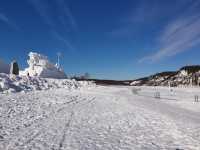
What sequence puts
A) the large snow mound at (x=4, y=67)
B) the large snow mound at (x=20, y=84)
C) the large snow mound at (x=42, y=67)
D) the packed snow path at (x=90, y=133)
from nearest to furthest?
the packed snow path at (x=90, y=133)
the large snow mound at (x=20, y=84)
the large snow mound at (x=4, y=67)
the large snow mound at (x=42, y=67)

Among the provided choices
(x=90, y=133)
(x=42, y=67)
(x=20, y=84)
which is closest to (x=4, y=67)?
(x=20, y=84)

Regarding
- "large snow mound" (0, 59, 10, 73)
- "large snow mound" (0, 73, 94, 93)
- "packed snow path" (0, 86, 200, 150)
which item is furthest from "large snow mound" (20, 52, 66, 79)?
"packed snow path" (0, 86, 200, 150)

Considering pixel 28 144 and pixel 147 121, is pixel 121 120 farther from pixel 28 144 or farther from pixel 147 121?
pixel 28 144

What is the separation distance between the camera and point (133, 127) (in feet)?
46.5

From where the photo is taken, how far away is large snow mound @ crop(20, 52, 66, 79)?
102144 mm

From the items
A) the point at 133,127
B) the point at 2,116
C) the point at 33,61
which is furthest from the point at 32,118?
the point at 33,61

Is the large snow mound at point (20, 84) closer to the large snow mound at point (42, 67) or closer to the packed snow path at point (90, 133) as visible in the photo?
the packed snow path at point (90, 133)

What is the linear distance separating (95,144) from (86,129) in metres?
2.85

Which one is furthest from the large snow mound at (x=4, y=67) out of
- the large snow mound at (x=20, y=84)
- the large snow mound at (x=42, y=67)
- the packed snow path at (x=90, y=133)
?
the packed snow path at (x=90, y=133)

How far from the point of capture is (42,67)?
4058 inches

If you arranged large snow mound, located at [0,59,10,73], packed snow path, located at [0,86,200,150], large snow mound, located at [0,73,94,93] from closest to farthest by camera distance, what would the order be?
packed snow path, located at [0,86,200,150], large snow mound, located at [0,73,94,93], large snow mound, located at [0,59,10,73]

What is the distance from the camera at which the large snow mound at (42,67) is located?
102144 mm

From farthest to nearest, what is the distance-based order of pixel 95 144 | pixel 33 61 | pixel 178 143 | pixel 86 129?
1. pixel 33 61
2. pixel 86 129
3. pixel 178 143
4. pixel 95 144

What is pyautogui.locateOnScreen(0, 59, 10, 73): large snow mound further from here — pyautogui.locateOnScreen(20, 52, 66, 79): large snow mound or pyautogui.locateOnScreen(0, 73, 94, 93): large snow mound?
pyautogui.locateOnScreen(20, 52, 66, 79): large snow mound
